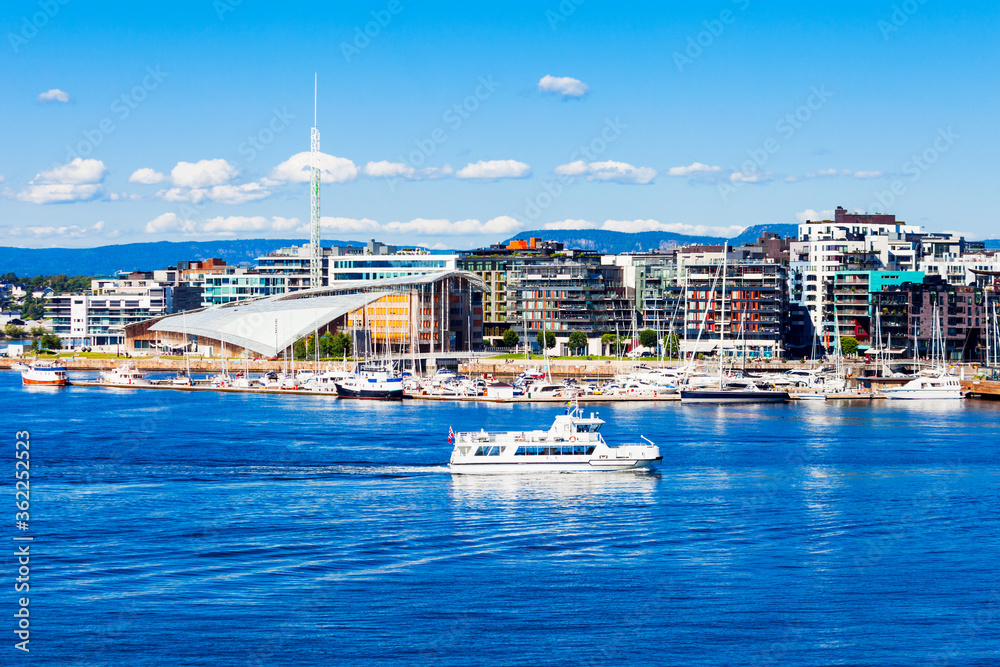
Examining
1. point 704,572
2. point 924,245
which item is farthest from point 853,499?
point 924,245

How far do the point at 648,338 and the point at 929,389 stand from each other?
39.3 m

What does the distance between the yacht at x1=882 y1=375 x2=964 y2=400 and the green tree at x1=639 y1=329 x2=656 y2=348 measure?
3593cm

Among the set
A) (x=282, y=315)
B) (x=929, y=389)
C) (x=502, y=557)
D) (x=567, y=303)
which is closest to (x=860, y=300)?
(x=567, y=303)

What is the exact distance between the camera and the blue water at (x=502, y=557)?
25.0m

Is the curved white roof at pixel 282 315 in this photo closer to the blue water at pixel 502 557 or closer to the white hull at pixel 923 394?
the white hull at pixel 923 394

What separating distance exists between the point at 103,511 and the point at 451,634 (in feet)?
50.5

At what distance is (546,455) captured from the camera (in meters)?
44.8

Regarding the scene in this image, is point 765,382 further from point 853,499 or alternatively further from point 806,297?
point 853,499

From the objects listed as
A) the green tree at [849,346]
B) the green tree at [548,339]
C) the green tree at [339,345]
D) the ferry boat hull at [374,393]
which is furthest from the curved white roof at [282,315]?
the green tree at [849,346]

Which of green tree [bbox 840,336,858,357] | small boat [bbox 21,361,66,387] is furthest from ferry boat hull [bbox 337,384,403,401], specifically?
green tree [bbox 840,336,858,357]

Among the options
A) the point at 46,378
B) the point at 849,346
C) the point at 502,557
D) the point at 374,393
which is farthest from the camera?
the point at 849,346

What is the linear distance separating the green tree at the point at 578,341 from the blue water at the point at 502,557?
219ft

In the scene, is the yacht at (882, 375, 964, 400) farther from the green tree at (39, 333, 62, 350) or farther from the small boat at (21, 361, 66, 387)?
the green tree at (39, 333, 62, 350)

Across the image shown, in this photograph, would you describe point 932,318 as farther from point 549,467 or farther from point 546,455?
→ point 549,467
